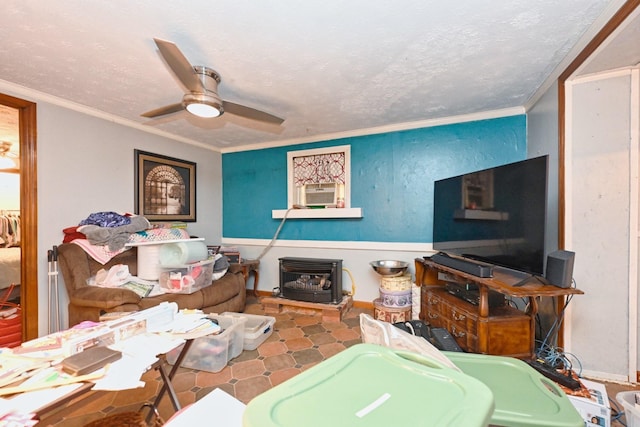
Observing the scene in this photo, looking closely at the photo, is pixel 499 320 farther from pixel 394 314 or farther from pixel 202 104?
pixel 202 104

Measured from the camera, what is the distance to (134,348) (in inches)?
44.0

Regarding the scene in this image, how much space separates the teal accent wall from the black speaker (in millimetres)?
1522

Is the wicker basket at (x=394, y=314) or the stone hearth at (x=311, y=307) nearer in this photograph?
the wicker basket at (x=394, y=314)

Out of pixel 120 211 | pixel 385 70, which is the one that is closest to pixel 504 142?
pixel 385 70

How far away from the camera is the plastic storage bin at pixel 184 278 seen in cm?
260

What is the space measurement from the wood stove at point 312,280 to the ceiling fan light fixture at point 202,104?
2024mm

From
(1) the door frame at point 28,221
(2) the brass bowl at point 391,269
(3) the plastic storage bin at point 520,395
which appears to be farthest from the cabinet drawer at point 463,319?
(1) the door frame at point 28,221

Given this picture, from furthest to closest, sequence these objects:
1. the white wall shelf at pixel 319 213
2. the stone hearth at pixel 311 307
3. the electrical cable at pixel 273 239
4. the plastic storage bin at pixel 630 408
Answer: the electrical cable at pixel 273 239
the white wall shelf at pixel 319 213
the stone hearth at pixel 311 307
the plastic storage bin at pixel 630 408

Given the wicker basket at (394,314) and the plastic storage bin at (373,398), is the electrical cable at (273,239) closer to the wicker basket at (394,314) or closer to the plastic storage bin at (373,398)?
the wicker basket at (394,314)

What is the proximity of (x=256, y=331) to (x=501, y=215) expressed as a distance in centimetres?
225

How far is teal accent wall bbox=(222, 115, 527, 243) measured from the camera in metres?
2.93

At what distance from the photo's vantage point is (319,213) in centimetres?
357

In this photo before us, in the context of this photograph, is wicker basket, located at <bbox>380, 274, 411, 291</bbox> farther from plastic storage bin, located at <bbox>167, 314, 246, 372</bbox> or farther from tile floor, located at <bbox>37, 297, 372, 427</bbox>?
plastic storage bin, located at <bbox>167, 314, 246, 372</bbox>

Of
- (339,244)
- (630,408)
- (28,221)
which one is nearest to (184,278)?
(28,221)
